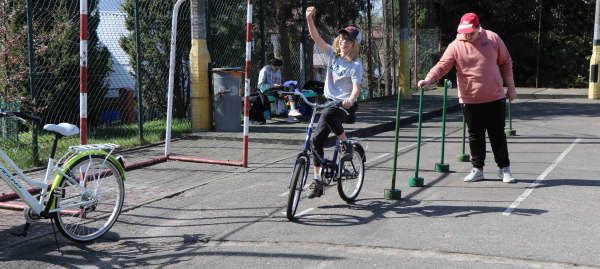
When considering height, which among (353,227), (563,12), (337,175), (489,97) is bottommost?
(353,227)

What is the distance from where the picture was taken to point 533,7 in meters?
23.7

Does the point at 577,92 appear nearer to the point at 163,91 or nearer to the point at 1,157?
the point at 163,91

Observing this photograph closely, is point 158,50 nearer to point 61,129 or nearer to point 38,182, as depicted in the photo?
point 61,129

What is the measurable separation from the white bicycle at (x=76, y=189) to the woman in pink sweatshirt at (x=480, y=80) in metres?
3.59

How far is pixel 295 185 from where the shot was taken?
5305mm

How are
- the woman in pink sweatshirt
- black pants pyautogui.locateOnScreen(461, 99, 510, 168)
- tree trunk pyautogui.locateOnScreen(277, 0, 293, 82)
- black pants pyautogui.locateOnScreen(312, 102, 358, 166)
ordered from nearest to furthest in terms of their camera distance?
black pants pyautogui.locateOnScreen(312, 102, 358, 166) → the woman in pink sweatshirt → black pants pyautogui.locateOnScreen(461, 99, 510, 168) → tree trunk pyautogui.locateOnScreen(277, 0, 293, 82)

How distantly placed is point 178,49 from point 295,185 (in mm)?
8300

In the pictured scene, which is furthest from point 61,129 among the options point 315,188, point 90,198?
point 315,188

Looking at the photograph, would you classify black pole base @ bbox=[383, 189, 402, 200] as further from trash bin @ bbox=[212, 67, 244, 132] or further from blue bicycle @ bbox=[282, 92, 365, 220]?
trash bin @ bbox=[212, 67, 244, 132]

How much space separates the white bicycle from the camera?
4719mm

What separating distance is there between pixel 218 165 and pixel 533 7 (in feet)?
64.3

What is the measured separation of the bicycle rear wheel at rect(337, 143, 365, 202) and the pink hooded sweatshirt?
1.32 metres

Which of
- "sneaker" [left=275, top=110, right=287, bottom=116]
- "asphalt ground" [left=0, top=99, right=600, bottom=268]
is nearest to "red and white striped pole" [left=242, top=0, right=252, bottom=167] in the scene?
"asphalt ground" [left=0, top=99, right=600, bottom=268]

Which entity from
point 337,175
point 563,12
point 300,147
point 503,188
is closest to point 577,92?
point 563,12
